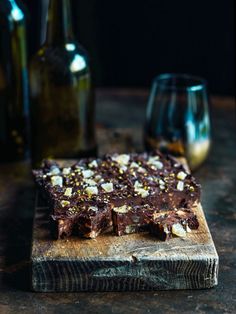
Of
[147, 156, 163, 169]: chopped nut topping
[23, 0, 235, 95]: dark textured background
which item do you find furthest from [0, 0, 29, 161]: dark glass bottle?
[23, 0, 235, 95]: dark textured background

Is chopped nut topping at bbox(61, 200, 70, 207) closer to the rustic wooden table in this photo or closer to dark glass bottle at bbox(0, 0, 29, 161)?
the rustic wooden table

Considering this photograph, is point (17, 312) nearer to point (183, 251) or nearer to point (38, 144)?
point (183, 251)

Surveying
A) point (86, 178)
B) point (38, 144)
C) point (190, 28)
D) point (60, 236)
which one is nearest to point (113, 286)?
point (60, 236)

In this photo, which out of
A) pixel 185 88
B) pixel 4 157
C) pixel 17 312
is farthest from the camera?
pixel 4 157

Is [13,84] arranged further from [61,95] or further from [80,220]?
[80,220]

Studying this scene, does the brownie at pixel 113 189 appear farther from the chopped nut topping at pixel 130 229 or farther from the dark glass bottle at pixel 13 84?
the dark glass bottle at pixel 13 84

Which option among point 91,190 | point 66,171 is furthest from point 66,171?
point 91,190
